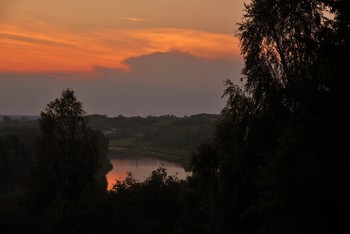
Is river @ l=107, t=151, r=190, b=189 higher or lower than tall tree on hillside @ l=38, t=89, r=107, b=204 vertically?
lower

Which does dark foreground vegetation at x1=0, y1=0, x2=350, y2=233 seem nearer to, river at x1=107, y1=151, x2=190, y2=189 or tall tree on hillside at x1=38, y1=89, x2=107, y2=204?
tall tree on hillside at x1=38, y1=89, x2=107, y2=204

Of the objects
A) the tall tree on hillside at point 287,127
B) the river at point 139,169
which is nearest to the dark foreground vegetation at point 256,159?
the tall tree on hillside at point 287,127

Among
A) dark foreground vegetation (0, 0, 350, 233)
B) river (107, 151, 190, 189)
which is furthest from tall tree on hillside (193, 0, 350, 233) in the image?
river (107, 151, 190, 189)

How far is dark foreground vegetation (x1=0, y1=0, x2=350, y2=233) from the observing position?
1395cm

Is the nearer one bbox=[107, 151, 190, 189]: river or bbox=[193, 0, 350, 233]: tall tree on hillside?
bbox=[193, 0, 350, 233]: tall tree on hillside

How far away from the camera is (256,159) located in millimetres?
20281

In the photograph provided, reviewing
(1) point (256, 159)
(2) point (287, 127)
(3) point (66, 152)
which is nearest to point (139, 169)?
(3) point (66, 152)

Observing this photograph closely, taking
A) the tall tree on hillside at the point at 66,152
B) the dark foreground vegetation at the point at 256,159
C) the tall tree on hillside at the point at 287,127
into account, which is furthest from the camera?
the tall tree on hillside at the point at 66,152

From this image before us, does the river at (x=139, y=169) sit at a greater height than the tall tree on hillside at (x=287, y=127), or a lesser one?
lesser

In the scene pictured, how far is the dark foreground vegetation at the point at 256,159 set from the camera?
1395cm

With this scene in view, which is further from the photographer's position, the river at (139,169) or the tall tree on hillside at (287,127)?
the river at (139,169)

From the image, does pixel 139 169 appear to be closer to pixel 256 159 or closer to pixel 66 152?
pixel 66 152

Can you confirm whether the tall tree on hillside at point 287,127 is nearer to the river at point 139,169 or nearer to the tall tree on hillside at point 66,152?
the tall tree on hillside at point 66,152

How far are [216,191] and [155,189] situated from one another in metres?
11.5
